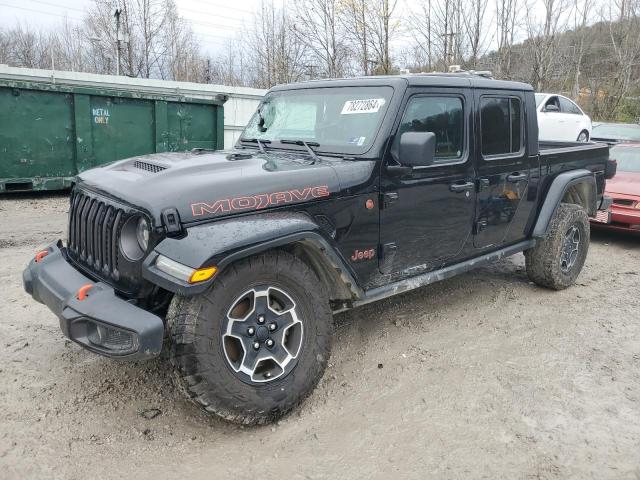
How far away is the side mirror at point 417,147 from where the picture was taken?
336 cm

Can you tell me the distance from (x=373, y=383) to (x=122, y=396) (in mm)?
1580

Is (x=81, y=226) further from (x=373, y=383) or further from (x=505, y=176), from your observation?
(x=505, y=176)

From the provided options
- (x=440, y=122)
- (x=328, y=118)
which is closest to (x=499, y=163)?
(x=440, y=122)

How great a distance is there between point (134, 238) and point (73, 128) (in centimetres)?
787

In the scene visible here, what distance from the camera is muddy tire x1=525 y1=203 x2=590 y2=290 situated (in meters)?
5.22

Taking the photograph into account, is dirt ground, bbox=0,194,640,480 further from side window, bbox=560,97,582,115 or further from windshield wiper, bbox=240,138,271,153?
side window, bbox=560,97,582,115

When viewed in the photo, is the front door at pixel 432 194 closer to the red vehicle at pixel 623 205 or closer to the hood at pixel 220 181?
the hood at pixel 220 181

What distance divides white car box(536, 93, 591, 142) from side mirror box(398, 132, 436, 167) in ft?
35.2

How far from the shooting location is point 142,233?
2.90 m

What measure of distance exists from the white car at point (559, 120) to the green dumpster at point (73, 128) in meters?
7.83

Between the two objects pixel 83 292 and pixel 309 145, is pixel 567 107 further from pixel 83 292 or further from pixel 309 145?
pixel 83 292

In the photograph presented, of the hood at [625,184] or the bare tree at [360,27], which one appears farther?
the bare tree at [360,27]

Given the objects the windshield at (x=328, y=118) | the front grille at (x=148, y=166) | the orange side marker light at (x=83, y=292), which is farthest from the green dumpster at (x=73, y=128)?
the orange side marker light at (x=83, y=292)

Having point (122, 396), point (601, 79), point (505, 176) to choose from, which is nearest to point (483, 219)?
point (505, 176)
